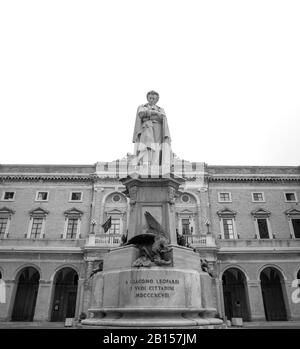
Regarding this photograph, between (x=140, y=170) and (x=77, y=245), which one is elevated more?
(x=77, y=245)

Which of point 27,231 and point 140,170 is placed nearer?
point 140,170

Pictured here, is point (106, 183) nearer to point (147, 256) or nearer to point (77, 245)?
point (77, 245)

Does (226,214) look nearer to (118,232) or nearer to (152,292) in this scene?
(118,232)

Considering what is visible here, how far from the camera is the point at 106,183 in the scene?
30.4 m

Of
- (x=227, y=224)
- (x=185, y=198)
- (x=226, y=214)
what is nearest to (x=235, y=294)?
(x=227, y=224)

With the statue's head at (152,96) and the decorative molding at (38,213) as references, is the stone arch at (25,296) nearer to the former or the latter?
the decorative molding at (38,213)

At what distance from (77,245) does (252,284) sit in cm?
1704

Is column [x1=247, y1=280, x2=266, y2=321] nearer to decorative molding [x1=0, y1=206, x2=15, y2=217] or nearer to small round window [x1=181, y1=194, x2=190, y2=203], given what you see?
small round window [x1=181, y1=194, x2=190, y2=203]

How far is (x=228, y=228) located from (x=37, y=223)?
1974 centimetres

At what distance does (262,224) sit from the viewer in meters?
29.2
